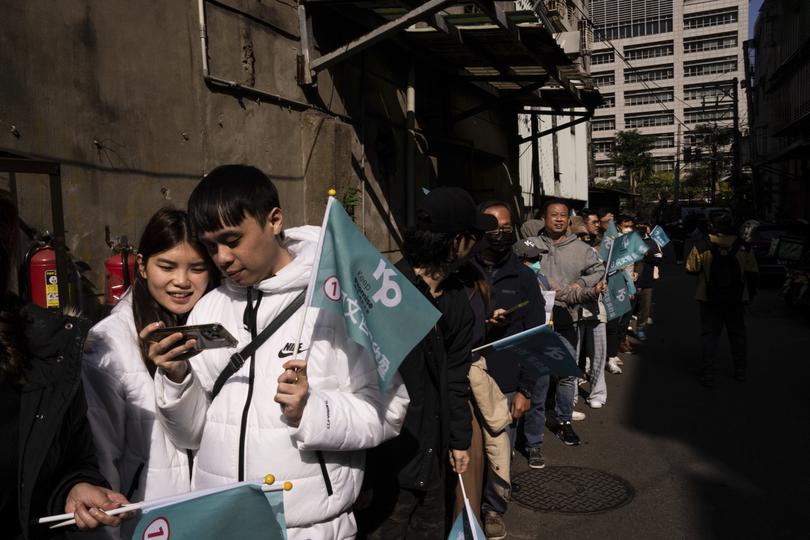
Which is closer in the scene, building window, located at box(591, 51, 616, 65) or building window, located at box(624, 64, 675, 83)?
building window, located at box(624, 64, 675, 83)

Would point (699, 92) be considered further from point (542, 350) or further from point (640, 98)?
point (542, 350)

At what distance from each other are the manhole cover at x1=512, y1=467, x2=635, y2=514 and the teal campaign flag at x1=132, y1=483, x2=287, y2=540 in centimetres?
344

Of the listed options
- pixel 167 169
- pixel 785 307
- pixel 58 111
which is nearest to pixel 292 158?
pixel 167 169

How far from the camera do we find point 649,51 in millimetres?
104875

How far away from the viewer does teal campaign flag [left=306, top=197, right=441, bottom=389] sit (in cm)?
229

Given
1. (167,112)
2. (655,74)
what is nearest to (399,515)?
(167,112)

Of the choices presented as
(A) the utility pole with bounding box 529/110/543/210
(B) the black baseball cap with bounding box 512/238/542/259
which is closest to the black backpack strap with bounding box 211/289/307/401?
(B) the black baseball cap with bounding box 512/238/542/259

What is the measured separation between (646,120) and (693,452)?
107 m

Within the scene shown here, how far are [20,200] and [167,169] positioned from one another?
5.01ft

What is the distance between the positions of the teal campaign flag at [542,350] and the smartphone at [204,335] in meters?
2.03

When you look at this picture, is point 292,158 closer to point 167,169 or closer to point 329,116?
point 329,116

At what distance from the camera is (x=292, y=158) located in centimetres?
774

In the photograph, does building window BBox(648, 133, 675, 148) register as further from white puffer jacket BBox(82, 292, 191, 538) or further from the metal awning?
white puffer jacket BBox(82, 292, 191, 538)

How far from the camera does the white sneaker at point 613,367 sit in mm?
9212
